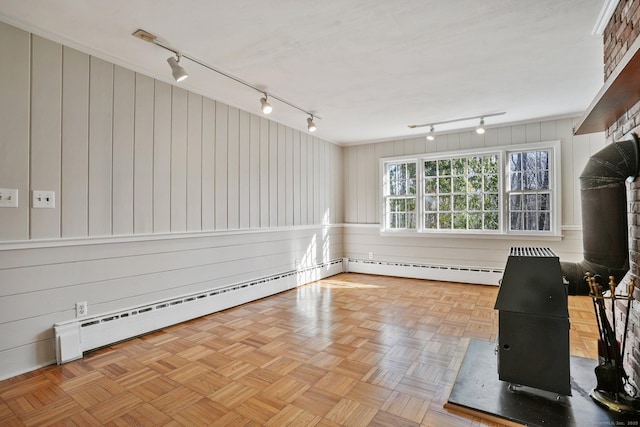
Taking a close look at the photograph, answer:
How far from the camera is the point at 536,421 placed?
178cm

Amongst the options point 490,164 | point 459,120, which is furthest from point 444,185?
point 459,120

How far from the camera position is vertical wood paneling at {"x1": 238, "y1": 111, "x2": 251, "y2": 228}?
165 inches

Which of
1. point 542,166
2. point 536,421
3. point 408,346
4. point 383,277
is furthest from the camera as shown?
point 383,277

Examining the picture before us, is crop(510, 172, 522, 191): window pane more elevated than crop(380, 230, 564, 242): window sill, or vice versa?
crop(510, 172, 522, 191): window pane

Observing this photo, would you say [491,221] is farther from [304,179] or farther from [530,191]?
[304,179]

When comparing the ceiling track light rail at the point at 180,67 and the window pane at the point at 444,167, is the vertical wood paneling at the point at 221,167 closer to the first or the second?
the ceiling track light rail at the point at 180,67

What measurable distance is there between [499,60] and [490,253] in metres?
3.11

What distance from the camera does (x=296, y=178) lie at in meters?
5.21

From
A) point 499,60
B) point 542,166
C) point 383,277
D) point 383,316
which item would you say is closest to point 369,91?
point 499,60

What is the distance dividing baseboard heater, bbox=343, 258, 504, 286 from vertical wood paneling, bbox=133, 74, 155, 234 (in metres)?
3.97

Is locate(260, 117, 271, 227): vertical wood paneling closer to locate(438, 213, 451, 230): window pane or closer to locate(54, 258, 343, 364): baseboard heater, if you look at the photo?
locate(54, 258, 343, 364): baseboard heater

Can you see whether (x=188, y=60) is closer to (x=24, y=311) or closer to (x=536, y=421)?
(x=24, y=311)

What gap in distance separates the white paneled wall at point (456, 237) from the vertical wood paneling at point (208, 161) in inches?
126

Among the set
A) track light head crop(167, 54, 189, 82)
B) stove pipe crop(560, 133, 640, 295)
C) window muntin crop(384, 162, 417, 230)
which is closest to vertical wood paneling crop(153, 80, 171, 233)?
track light head crop(167, 54, 189, 82)
